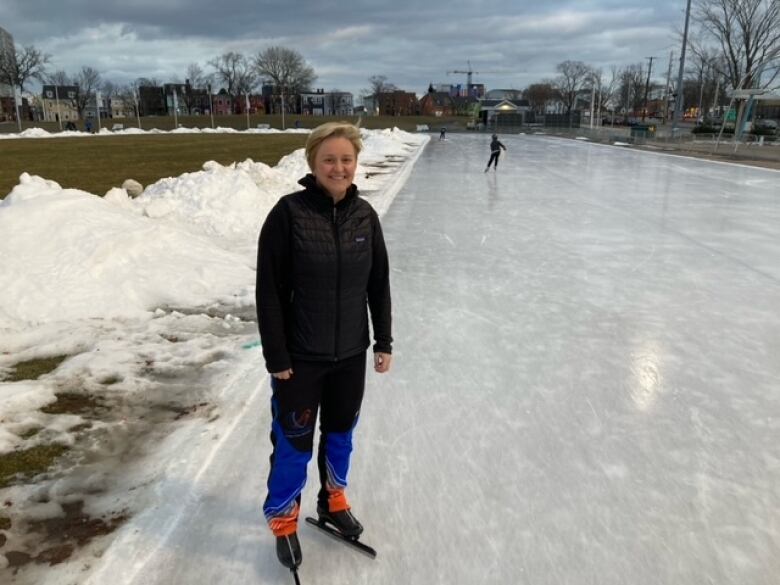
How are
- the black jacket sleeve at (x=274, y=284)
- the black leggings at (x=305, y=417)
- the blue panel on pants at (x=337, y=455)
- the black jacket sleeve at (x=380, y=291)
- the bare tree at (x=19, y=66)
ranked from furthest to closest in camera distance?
the bare tree at (x=19, y=66) < the blue panel on pants at (x=337, y=455) < the black jacket sleeve at (x=380, y=291) < the black leggings at (x=305, y=417) < the black jacket sleeve at (x=274, y=284)

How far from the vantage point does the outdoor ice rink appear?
2410 mm

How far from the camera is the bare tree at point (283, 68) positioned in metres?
101

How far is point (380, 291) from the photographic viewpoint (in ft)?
8.09

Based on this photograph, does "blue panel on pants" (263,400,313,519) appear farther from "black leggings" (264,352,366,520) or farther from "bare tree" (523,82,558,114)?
"bare tree" (523,82,558,114)

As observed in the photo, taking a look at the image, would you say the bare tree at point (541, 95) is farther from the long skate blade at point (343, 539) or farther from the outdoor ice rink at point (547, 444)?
the long skate blade at point (343, 539)

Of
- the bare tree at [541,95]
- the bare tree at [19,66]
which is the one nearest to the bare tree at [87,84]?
the bare tree at [19,66]

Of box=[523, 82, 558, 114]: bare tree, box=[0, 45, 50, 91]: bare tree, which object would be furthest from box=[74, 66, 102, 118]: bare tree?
box=[523, 82, 558, 114]: bare tree

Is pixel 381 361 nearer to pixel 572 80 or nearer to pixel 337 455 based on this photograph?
pixel 337 455

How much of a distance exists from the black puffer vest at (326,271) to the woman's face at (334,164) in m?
0.04

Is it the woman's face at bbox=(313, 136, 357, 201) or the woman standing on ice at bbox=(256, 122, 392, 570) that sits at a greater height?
the woman's face at bbox=(313, 136, 357, 201)

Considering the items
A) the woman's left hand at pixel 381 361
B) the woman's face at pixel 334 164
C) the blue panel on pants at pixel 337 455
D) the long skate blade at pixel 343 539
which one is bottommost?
the long skate blade at pixel 343 539

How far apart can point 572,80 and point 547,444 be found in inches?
4598

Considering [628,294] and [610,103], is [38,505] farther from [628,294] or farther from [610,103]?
[610,103]

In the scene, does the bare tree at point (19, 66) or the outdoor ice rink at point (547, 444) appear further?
the bare tree at point (19, 66)
